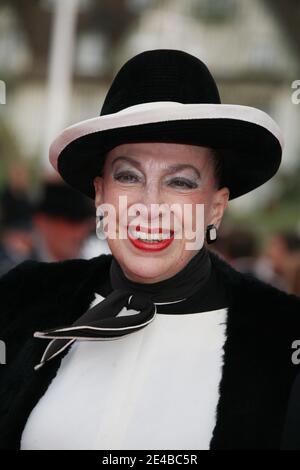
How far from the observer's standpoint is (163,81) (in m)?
2.63

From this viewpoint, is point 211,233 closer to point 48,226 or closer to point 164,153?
point 164,153

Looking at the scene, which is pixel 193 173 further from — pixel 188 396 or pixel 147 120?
pixel 188 396

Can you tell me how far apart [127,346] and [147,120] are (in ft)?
2.47

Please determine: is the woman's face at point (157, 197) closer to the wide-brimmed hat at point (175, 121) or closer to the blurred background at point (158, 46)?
the wide-brimmed hat at point (175, 121)

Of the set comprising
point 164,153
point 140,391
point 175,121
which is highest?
point 175,121

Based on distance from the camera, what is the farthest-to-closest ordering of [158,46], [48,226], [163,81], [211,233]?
[158,46] → [48,226] → [211,233] → [163,81]

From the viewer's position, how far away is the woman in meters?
2.48

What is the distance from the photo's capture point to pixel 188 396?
8.26 ft

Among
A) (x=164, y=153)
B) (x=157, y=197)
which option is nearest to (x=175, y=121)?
(x=164, y=153)

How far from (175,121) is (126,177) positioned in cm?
26

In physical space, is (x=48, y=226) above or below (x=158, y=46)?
below

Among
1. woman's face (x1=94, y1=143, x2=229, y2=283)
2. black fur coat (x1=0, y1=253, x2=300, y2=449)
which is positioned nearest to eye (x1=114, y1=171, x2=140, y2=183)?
woman's face (x1=94, y1=143, x2=229, y2=283)

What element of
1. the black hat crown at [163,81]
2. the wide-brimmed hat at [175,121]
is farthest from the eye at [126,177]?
the black hat crown at [163,81]
